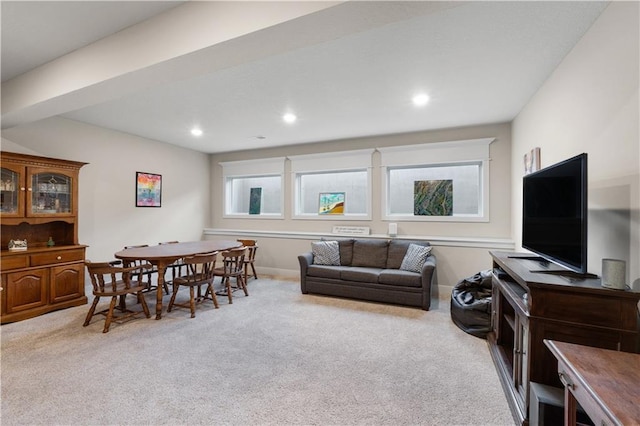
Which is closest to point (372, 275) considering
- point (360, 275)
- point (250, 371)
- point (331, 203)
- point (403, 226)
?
point (360, 275)

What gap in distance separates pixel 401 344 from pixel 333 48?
2.76 m

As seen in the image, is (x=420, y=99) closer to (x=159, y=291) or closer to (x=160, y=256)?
(x=160, y=256)

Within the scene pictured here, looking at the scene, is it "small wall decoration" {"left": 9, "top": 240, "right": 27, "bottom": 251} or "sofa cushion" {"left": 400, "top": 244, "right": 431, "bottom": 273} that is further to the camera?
"sofa cushion" {"left": 400, "top": 244, "right": 431, "bottom": 273}

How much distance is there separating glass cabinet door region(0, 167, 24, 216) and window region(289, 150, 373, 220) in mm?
3926

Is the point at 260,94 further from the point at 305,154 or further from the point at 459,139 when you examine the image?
the point at 459,139

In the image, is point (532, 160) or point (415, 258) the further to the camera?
point (415, 258)

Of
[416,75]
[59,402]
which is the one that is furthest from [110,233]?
[416,75]

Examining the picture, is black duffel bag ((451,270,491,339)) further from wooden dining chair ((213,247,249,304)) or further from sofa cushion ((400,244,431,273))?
wooden dining chair ((213,247,249,304))

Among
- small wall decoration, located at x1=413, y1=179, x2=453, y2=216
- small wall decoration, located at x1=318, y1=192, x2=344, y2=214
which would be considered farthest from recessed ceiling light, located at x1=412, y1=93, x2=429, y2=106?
small wall decoration, located at x1=318, y1=192, x2=344, y2=214

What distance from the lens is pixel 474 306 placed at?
3.11m

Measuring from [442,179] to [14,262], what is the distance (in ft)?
19.2

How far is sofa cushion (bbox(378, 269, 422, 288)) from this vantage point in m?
3.88

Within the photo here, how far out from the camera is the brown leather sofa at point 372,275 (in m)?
3.88

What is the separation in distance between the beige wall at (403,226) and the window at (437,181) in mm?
113
